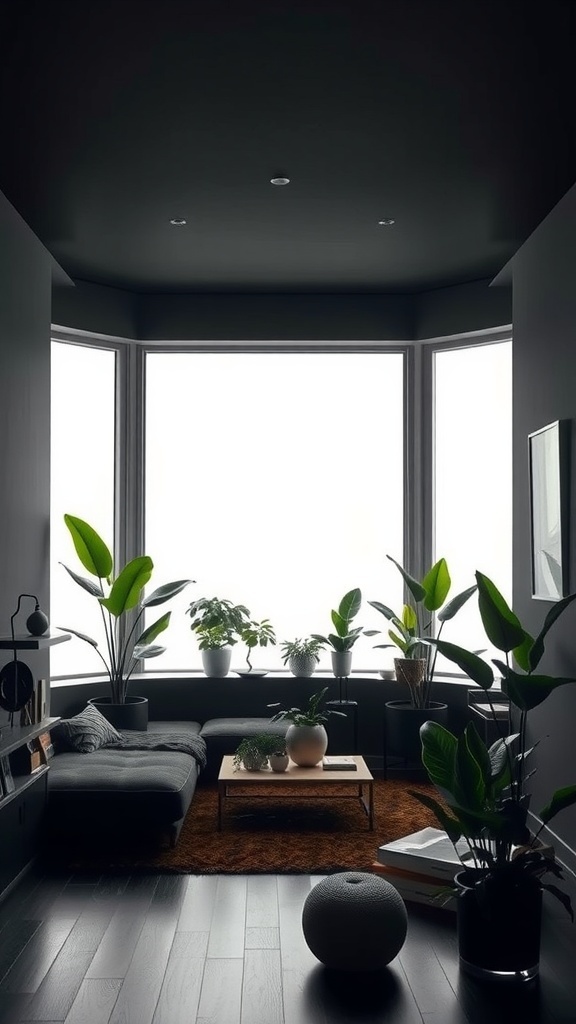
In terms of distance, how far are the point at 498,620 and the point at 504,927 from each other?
1004 millimetres

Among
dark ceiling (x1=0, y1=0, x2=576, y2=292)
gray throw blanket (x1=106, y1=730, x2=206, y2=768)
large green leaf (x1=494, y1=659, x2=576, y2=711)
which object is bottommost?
gray throw blanket (x1=106, y1=730, x2=206, y2=768)

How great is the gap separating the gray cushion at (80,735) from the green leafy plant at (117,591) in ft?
1.42

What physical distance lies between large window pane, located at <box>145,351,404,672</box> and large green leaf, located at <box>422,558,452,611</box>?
758mm

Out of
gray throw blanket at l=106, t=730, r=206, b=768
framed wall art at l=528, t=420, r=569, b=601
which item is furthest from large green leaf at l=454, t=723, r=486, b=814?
gray throw blanket at l=106, t=730, r=206, b=768

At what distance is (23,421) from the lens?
502 centimetres

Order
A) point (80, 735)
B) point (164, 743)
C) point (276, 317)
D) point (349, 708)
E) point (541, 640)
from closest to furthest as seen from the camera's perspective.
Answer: point (541, 640) < point (80, 735) < point (164, 743) < point (349, 708) < point (276, 317)

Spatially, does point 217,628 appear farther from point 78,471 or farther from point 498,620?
point 498,620

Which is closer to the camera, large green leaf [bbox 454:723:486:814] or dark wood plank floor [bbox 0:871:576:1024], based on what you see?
dark wood plank floor [bbox 0:871:576:1024]

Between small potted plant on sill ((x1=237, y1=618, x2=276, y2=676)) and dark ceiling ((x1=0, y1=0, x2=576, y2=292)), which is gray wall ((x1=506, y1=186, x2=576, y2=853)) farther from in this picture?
small potted plant on sill ((x1=237, y1=618, x2=276, y2=676))

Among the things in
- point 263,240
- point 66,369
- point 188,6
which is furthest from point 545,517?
point 66,369

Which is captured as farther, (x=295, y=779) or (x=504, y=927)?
(x=295, y=779)

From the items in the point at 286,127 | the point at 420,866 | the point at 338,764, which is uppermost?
the point at 286,127

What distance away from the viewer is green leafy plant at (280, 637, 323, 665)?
684 centimetres

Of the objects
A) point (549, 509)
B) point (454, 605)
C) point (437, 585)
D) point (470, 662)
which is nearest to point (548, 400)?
point (549, 509)
